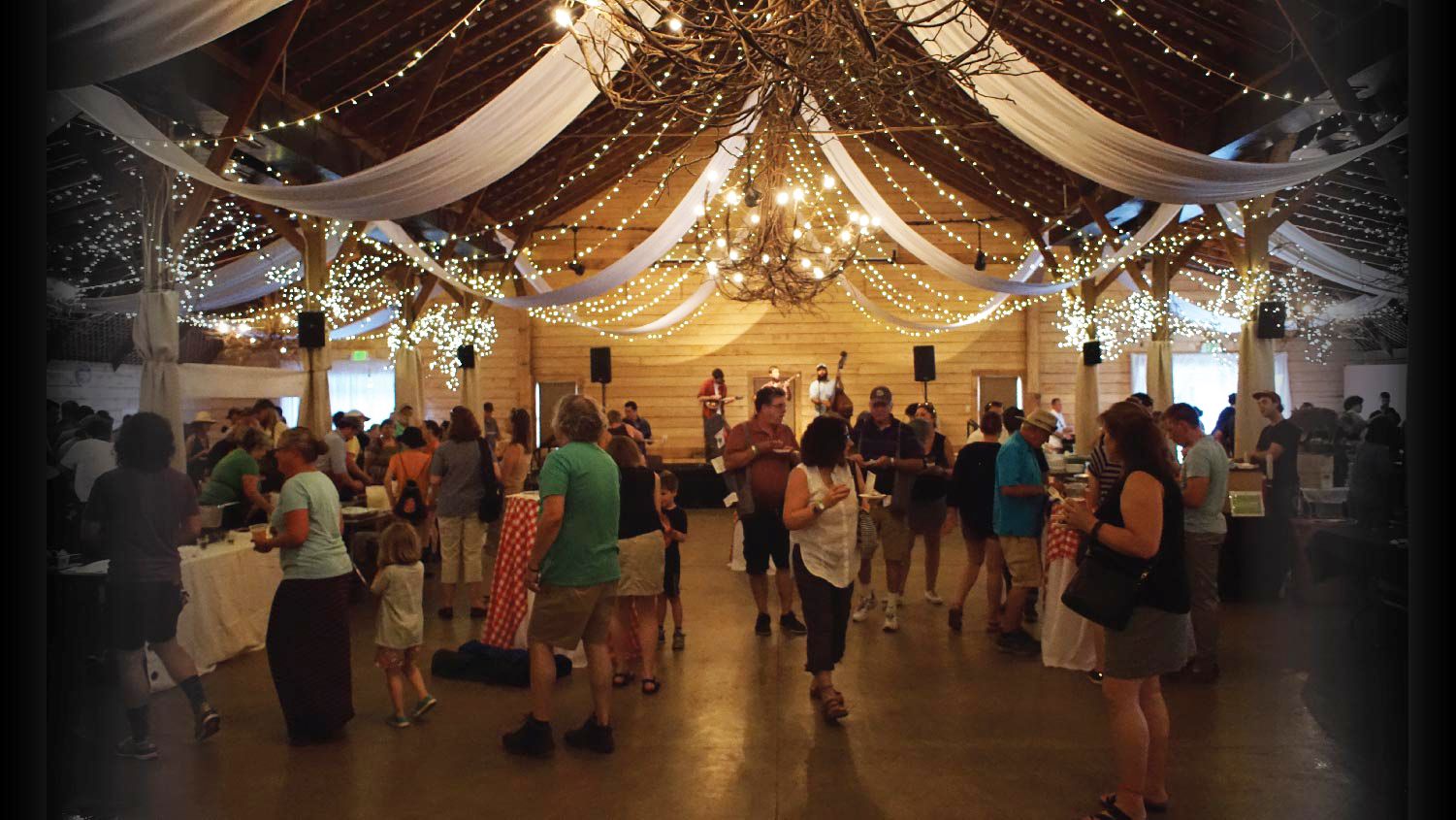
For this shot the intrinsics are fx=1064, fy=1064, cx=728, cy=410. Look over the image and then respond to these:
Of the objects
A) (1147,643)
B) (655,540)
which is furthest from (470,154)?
(1147,643)

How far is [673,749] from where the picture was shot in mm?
4164

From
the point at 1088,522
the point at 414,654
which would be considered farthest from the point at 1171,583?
the point at 414,654

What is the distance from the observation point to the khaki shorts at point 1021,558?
579 cm

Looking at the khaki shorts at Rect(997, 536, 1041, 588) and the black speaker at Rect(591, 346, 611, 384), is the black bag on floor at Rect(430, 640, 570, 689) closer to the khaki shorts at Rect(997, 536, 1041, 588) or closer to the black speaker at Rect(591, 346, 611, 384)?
the khaki shorts at Rect(997, 536, 1041, 588)

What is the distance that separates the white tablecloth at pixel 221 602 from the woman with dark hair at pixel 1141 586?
166 inches

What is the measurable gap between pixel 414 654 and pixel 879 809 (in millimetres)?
2239

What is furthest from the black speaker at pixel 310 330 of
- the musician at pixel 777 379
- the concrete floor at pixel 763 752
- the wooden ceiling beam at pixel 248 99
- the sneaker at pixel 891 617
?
the musician at pixel 777 379

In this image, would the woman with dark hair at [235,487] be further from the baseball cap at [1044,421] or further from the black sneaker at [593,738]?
the baseball cap at [1044,421]

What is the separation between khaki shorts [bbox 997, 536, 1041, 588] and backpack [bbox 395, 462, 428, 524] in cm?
367

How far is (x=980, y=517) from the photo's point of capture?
630 cm

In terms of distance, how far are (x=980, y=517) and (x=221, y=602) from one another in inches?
167

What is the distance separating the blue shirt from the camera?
5781mm

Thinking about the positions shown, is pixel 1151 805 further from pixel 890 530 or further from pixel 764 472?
pixel 890 530

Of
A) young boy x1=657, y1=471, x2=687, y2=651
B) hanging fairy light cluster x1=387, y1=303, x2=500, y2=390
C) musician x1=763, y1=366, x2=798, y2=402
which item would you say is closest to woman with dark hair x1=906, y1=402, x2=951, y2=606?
young boy x1=657, y1=471, x2=687, y2=651
